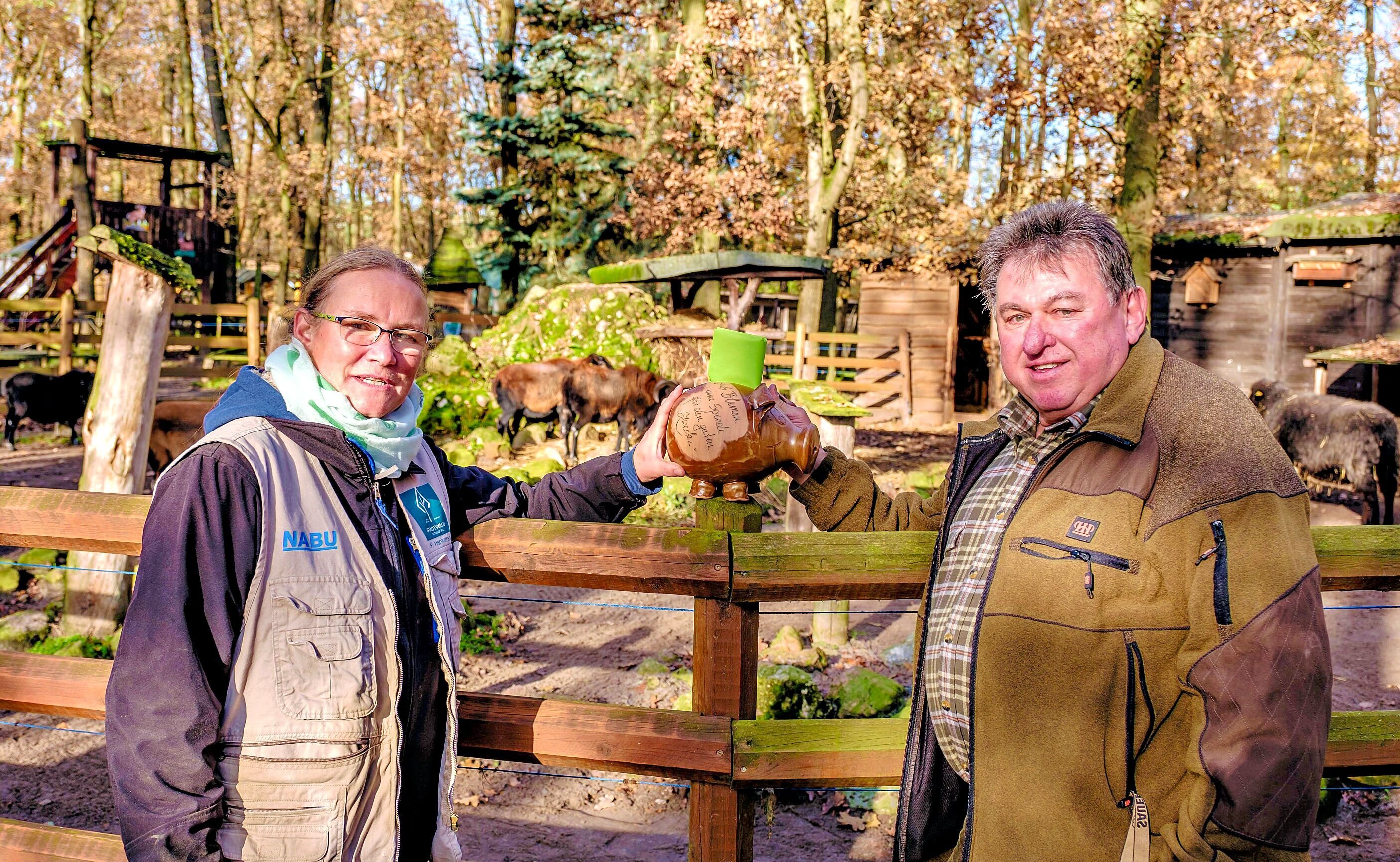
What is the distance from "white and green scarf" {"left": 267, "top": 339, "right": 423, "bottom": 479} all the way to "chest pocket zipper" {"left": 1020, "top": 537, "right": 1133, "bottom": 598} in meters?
1.22

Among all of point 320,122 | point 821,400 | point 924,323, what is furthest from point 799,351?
point 320,122

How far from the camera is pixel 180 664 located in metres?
1.60

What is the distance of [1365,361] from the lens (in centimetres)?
1304

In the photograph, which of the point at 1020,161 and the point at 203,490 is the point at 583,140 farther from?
the point at 203,490

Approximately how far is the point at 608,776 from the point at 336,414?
2.28 metres

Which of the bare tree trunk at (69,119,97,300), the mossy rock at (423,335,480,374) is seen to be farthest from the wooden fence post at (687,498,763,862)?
the bare tree trunk at (69,119,97,300)

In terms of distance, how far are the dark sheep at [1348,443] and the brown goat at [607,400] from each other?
6.30 m

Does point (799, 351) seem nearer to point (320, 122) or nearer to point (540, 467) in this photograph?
point (540, 467)

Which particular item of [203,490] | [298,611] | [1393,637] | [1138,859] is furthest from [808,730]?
[1393,637]

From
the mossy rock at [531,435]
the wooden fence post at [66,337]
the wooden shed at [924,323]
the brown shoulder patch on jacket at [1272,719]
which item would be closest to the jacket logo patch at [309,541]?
the brown shoulder patch on jacket at [1272,719]

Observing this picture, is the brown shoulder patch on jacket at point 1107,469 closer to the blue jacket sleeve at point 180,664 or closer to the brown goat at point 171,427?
the blue jacket sleeve at point 180,664

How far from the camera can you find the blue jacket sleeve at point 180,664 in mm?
1588

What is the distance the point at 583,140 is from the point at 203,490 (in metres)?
19.6

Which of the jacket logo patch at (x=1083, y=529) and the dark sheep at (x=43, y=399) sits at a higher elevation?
the jacket logo patch at (x=1083, y=529)
